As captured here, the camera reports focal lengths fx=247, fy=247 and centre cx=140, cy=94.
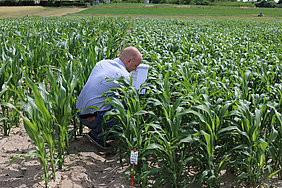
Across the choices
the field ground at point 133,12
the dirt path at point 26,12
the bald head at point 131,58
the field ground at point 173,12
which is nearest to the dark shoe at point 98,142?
the bald head at point 131,58

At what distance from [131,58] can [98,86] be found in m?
0.62

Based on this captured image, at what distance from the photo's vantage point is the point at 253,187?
2.53 m

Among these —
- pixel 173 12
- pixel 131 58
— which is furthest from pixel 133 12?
pixel 131 58

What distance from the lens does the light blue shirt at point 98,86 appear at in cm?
331

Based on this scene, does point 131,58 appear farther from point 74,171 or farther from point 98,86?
point 74,171

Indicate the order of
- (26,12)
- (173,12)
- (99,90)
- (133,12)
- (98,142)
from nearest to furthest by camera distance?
(99,90)
(98,142)
(26,12)
(133,12)
(173,12)

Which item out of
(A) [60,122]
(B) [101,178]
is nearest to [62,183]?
(B) [101,178]

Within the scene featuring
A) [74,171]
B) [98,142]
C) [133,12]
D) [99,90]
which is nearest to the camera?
[74,171]

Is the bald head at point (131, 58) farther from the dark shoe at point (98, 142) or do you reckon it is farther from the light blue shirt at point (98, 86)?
the dark shoe at point (98, 142)

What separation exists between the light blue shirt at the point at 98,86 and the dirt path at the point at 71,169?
61cm

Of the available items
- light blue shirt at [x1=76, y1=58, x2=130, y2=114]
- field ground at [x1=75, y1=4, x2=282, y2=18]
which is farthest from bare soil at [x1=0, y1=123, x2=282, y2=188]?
field ground at [x1=75, y1=4, x2=282, y2=18]

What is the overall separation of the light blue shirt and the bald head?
113mm

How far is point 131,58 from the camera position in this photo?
3512mm

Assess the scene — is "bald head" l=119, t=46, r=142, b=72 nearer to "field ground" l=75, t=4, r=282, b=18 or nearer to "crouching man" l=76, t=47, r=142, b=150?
"crouching man" l=76, t=47, r=142, b=150
